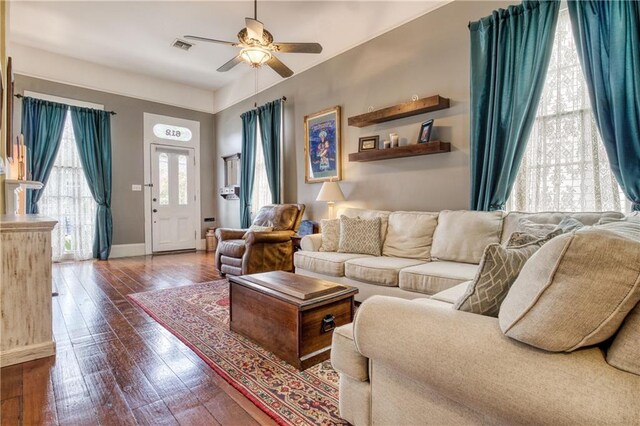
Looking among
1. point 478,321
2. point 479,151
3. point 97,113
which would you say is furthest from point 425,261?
point 97,113

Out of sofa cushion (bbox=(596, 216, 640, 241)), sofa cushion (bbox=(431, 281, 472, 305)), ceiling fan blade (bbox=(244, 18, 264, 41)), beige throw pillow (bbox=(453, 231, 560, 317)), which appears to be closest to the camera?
sofa cushion (bbox=(596, 216, 640, 241))

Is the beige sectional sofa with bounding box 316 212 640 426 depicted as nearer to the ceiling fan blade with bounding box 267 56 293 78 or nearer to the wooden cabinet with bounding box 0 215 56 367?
the wooden cabinet with bounding box 0 215 56 367

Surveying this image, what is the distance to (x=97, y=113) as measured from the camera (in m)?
5.75

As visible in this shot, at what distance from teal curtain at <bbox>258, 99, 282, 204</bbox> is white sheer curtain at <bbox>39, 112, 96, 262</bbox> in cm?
328

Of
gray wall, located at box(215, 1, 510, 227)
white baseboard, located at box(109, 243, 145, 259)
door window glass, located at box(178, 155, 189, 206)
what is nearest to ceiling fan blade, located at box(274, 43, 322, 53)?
gray wall, located at box(215, 1, 510, 227)

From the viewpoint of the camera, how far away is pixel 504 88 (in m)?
2.83

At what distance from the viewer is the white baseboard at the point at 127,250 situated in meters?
6.00

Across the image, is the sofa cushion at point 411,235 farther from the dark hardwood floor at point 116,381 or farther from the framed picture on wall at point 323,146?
the dark hardwood floor at point 116,381

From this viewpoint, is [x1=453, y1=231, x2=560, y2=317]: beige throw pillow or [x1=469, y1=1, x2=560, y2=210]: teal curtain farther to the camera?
[x1=469, y1=1, x2=560, y2=210]: teal curtain

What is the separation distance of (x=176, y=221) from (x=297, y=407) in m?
5.91

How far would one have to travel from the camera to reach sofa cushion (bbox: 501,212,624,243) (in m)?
2.18

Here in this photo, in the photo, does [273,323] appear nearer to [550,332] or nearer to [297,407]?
[297,407]

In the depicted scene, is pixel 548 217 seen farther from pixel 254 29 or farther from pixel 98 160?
pixel 98 160

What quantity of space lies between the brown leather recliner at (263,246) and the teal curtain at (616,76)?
3.28 metres
